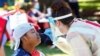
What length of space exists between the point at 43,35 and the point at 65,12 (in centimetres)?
139

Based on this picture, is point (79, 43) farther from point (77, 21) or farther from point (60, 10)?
point (60, 10)

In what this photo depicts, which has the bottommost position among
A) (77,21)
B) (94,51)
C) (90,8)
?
(90,8)

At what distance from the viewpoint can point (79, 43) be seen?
3568 mm

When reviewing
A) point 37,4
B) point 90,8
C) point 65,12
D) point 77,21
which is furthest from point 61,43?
point 90,8

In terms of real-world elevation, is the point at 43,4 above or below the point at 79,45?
below

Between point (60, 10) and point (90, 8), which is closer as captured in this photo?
point (60, 10)

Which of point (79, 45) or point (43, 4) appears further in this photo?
point (43, 4)

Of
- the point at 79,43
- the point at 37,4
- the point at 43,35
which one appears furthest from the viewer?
the point at 37,4

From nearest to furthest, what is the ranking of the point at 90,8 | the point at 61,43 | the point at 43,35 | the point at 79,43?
the point at 79,43 < the point at 61,43 < the point at 43,35 < the point at 90,8

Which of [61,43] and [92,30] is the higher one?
[92,30]

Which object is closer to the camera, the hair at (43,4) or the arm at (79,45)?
the arm at (79,45)

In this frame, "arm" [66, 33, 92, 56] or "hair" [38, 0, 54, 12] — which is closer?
"arm" [66, 33, 92, 56]

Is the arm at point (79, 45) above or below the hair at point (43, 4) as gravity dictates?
above

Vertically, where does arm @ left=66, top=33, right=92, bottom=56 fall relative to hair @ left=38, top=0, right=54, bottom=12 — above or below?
above
